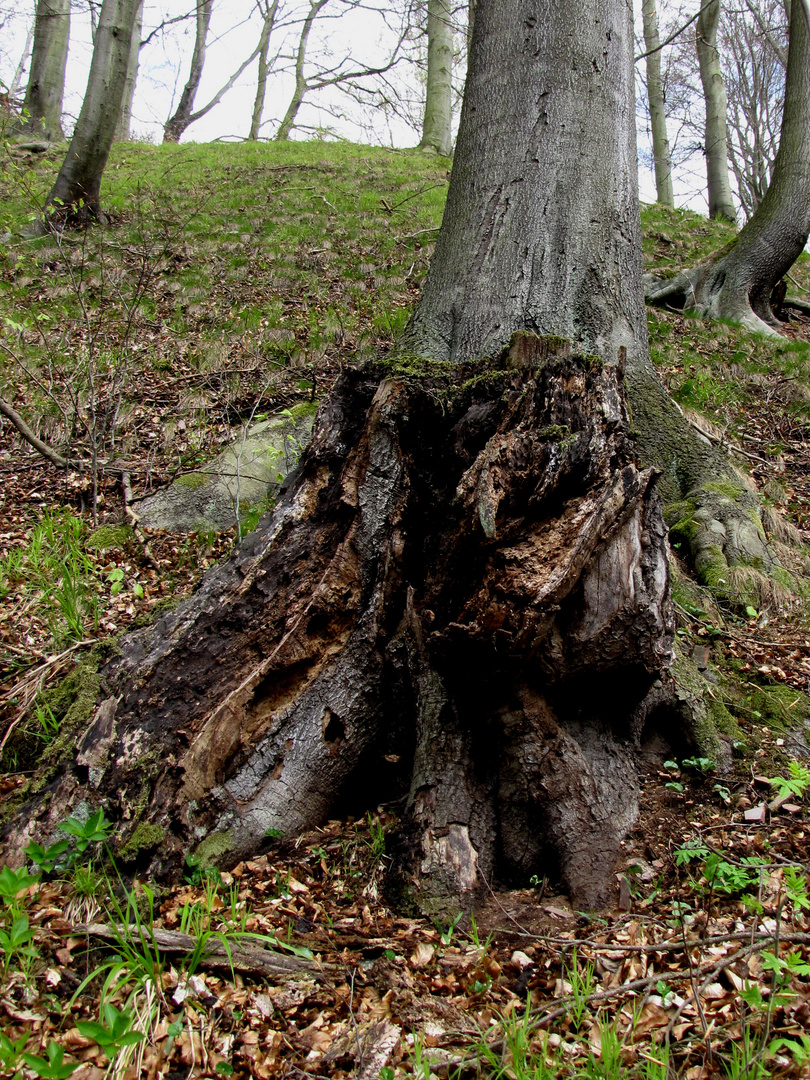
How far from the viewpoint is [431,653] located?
2.42m

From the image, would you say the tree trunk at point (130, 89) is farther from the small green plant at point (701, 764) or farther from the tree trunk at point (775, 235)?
the small green plant at point (701, 764)

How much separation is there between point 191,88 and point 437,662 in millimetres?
24998

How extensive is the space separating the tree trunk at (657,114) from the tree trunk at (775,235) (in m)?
9.05

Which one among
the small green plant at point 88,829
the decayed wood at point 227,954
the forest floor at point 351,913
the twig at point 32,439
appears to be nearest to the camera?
the forest floor at point 351,913

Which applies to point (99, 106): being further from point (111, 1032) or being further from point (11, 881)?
point (111, 1032)

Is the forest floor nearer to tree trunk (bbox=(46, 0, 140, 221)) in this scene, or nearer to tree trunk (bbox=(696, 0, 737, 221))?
tree trunk (bbox=(46, 0, 140, 221))

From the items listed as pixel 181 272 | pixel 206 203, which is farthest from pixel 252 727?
pixel 206 203

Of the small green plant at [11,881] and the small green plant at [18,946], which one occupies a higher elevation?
the small green plant at [11,881]

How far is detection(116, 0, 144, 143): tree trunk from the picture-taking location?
17250 mm

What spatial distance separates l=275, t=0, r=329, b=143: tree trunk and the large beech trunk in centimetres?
2040

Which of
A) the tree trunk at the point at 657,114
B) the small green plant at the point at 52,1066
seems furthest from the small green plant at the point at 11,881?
the tree trunk at the point at 657,114

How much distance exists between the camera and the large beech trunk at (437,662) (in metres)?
2.23

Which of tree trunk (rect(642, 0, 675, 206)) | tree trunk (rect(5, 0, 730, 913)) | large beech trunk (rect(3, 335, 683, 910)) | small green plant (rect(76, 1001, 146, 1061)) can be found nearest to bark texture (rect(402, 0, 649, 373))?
tree trunk (rect(5, 0, 730, 913))

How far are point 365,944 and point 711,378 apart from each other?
6356 millimetres
